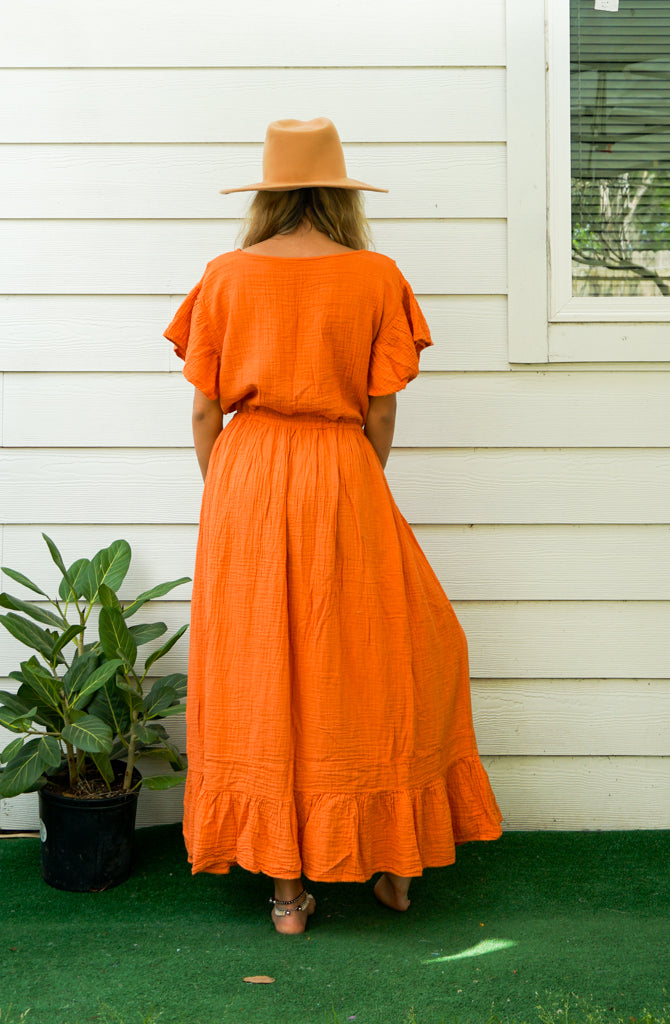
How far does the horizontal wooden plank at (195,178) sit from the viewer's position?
93.1 inches

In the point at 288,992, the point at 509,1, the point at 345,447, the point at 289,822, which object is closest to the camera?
the point at 288,992

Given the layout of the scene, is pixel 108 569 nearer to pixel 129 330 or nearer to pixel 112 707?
pixel 112 707

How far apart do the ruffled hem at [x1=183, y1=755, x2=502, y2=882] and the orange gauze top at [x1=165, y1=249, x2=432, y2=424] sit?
0.81 metres

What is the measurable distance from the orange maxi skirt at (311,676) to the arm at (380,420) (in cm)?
8

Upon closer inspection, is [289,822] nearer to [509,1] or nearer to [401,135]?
[401,135]

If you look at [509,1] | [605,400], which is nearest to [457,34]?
[509,1]

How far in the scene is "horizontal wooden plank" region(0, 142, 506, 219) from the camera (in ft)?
7.76

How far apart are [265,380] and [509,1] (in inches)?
54.6

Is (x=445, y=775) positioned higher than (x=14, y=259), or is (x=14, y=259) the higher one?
(x=14, y=259)

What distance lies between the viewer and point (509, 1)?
2336mm

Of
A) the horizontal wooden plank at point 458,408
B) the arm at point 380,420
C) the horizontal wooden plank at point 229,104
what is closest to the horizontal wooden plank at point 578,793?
the horizontal wooden plank at point 458,408

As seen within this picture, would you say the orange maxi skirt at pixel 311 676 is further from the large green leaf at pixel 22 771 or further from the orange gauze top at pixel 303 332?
the large green leaf at pixel 22 771

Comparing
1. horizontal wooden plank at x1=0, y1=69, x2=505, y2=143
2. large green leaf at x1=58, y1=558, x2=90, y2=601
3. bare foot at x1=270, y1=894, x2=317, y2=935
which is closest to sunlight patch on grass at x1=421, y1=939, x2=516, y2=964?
bare foot at x1=270, y1=894, x2=317, y2=935

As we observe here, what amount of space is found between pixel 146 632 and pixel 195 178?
1.24 m
